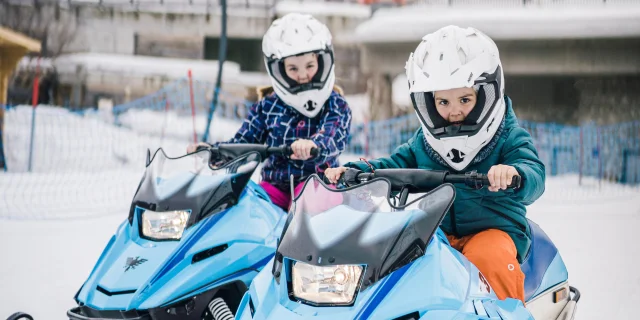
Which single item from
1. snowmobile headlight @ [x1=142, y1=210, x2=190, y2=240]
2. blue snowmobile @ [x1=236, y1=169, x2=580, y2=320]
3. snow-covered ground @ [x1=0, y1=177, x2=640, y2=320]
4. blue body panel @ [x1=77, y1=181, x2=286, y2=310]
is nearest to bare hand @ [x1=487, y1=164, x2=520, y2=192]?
blue snowmobile @ [x1=236, y1=169, x2=580, y2=320]

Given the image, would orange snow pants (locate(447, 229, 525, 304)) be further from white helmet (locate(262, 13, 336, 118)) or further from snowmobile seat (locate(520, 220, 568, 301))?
white helmet (locate(262, 13, 336, 118))

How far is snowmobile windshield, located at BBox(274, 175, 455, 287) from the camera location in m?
1.92

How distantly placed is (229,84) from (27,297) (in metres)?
15.9

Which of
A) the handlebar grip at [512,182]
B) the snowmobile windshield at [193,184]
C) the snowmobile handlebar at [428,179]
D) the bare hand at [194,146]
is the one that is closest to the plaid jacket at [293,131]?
the bare hand at [194,146]

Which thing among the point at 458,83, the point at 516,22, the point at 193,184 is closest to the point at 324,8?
the point at 516,22

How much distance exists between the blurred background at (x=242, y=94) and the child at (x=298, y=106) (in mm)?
1621

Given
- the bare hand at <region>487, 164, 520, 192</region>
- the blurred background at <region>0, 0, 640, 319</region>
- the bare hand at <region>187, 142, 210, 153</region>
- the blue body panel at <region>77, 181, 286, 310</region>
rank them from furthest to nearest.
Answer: the blurred background at <region>0, 0, 640, 319</region>, the bare hand at <region>187, 142, 210, 153</region>, the blue body panel at <region>77, 181, 286, 310</region>, the bare hand at <region>487, 164, 520, 192</region>

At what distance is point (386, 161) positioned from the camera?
2.95 metres

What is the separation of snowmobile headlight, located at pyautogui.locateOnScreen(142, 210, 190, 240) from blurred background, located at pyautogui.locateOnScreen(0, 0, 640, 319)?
1633mm

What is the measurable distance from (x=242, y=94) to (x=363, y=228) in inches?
740

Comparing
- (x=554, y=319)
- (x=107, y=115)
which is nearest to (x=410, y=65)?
(x=554, y=319)

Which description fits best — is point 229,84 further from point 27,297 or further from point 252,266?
point 252,266

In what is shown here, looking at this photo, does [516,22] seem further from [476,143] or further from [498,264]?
[498,264]

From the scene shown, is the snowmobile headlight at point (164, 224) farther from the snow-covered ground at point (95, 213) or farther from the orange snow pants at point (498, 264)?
the snow-covered ground at point (95, 213)
